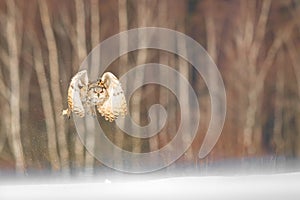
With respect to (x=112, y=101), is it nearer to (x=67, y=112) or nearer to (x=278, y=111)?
(x=67, y=112)

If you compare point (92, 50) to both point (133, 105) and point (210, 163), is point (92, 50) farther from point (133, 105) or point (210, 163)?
point (210, 163)

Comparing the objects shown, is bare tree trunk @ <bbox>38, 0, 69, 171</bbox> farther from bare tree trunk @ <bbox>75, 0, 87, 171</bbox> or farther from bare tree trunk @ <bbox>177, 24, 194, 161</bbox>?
bare tree trunk @ <bbox>177, 24, 194, 161</bbox>

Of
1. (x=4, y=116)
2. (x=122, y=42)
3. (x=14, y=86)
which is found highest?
(x=122, y=42)

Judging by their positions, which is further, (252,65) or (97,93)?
(252,65)

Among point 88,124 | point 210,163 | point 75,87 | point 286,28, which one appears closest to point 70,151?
point 88,124

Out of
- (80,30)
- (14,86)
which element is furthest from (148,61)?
(14,86)

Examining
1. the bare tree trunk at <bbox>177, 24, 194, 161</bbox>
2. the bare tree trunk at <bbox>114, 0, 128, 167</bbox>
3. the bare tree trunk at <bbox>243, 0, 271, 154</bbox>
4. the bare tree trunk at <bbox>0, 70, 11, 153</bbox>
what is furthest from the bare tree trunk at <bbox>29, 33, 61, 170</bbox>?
the bare tree trunk at <bbox>243, 0, 271, 154</bbox>
